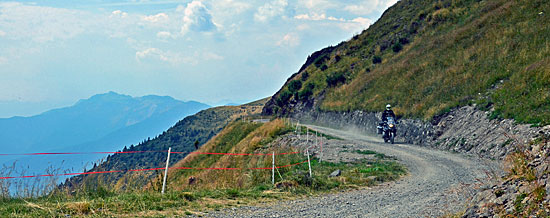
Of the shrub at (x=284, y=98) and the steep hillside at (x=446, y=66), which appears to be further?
the shrub at (x=284, y=98)

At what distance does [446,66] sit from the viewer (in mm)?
30281

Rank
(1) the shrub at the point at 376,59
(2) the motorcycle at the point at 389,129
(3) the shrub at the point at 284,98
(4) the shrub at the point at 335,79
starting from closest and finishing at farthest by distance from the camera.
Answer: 1. (2) the motorcycle at the point at 389,129
2. (1) the shrub at the point at 376,59
3. (4) the shrub at the point at 335,79
4. (3) the shrub at the point at 284,98

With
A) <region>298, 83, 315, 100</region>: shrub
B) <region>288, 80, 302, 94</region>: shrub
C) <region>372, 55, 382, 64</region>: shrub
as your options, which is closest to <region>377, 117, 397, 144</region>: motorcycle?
<region>372, 55, 382, 64</region>: shrub

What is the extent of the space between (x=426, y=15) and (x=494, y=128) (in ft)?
126

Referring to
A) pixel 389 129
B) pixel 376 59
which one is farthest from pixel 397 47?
pixel 389 129

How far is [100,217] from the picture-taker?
7.24 metres

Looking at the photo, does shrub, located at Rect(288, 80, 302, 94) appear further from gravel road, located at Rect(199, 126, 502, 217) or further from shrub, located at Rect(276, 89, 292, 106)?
gravel road, located at Rect(199, 126, 502, 217)

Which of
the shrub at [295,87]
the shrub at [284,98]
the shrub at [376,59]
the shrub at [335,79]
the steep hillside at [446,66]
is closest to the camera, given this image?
the steep hillside at [446,66]

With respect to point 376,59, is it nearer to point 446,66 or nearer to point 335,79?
point 335,79

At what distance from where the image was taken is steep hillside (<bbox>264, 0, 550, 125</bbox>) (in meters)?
19.6

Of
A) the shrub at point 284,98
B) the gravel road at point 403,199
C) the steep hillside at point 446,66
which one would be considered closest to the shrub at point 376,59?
the steep hillside at point 446,66

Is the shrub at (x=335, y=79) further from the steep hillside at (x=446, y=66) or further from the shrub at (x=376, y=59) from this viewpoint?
the shrub at (x=376, y=59)

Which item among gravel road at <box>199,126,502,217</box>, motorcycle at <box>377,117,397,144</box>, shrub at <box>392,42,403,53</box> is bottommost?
gravel road at <box>199,126,502,217</box>

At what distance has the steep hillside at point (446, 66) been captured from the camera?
64.2 feet
